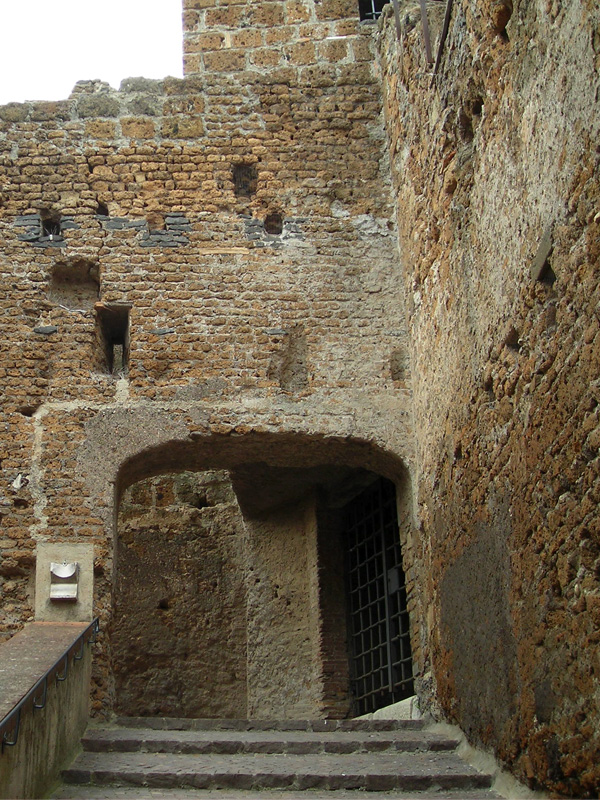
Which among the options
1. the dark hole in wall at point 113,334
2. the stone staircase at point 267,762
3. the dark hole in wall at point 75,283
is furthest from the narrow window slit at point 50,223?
the stone staircase at point 267,762

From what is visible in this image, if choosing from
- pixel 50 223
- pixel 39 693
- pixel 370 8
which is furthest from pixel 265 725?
pixel 370 8

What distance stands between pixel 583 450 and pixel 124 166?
5601mm

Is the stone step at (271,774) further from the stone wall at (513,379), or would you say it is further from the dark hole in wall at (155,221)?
the dark hole in wall at (155,221)

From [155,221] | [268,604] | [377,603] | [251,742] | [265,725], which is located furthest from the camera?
[268,604]

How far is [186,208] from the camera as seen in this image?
8422mm

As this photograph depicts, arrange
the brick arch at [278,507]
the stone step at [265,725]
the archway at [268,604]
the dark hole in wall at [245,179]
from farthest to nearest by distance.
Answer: the archway at [268,604], the dark hole in wall at [245,179], the brick arch at [278,507], the stone step at [265,725]

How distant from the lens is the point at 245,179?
8719 millimetres

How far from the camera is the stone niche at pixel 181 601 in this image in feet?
33.1

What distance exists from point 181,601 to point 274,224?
4129 millimetres

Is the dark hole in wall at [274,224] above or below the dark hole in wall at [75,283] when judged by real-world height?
above

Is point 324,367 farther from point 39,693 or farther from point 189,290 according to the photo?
point 39,693

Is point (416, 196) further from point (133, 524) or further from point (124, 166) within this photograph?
point (133, 524)

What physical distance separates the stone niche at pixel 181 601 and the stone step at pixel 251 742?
3.97 metres

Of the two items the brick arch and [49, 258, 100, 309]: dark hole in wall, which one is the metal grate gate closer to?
the brick arch
